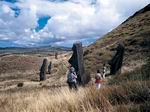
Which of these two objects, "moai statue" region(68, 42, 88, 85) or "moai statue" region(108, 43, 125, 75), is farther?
"moai statue" region(108, 43, 125, 75)

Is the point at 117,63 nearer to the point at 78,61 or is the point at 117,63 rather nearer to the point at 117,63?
the point at 117,63

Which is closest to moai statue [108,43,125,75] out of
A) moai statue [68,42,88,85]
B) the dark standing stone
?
the dark standing stone

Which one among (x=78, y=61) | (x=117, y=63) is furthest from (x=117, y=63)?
(x=78, y=61)

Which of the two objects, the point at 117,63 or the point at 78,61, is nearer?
the point at 78,61

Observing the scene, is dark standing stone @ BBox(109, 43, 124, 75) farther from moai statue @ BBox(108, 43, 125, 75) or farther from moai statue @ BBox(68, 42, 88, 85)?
moai statue @ BBox(68, 42, 88, 85)

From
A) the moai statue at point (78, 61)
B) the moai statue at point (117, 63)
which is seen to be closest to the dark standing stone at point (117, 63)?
the moai statue at point (117, 63)

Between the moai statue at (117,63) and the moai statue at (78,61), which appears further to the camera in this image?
the moai statue at (117,63)

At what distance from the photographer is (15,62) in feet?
330

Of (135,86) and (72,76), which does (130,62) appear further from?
(135,86)

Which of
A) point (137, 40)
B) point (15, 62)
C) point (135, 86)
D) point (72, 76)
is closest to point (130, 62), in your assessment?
point (137, 40)

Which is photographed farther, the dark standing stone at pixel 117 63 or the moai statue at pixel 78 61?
the dark standing stone at pixel 117 63

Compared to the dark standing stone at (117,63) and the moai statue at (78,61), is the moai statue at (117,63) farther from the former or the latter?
the moai statue at (78,61)

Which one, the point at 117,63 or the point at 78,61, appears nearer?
the point at 78,61

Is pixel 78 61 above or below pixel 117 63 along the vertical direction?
above
